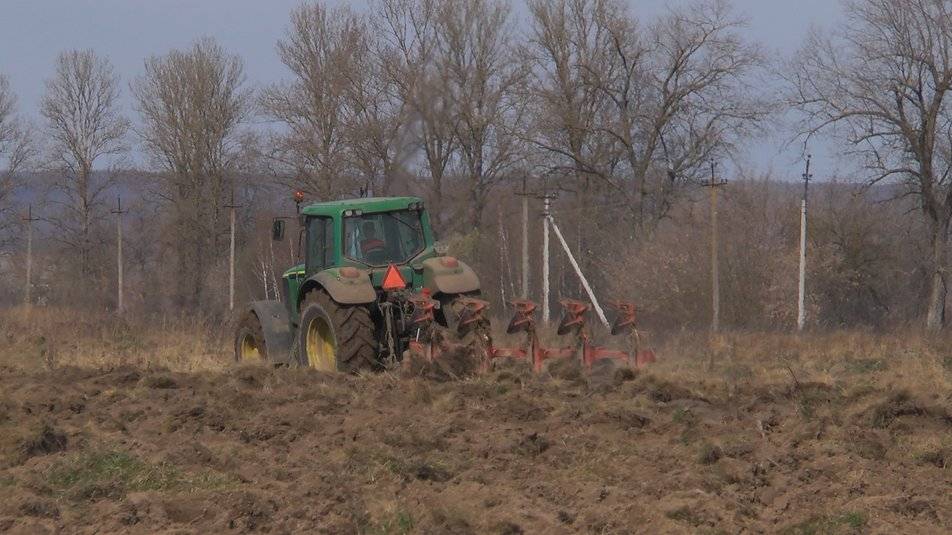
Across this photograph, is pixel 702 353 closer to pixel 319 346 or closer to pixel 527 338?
pixel 527 338

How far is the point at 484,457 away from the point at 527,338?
3651mm

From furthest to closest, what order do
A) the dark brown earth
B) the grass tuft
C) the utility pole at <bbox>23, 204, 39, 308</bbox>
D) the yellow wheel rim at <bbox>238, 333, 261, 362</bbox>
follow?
the utility pole at <bbox>23, 204, 39, 308</bbox> < the yellow wheel rim at <bbox>238, 333, 261, 362</bbox> < the grass tuft < the dark brown earth

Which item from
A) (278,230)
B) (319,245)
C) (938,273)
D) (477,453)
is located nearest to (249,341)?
(278,230)

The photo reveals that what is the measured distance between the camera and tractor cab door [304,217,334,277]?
12.0 metres

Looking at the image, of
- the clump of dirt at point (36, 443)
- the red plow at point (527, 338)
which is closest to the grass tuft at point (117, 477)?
the clump of dirt at point (36, 443)

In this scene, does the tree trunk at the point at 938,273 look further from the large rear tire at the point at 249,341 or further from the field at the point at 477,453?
A: the large rear tire at the point at 249,341

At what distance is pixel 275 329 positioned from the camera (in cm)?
1298

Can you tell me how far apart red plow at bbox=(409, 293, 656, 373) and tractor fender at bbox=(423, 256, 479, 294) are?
36cm

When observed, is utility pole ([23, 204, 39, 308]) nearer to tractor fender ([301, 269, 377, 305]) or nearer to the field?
the field

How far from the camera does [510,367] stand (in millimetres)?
10758

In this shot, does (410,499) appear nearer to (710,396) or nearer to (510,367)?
(710,396)

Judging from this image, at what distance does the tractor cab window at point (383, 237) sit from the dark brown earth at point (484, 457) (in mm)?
1880

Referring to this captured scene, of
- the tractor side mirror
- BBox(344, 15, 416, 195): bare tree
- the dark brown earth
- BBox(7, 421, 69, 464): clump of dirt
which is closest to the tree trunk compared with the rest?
BBox(344, 15, 416, 195): bare tree

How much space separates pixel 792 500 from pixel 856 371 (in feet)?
24.7
